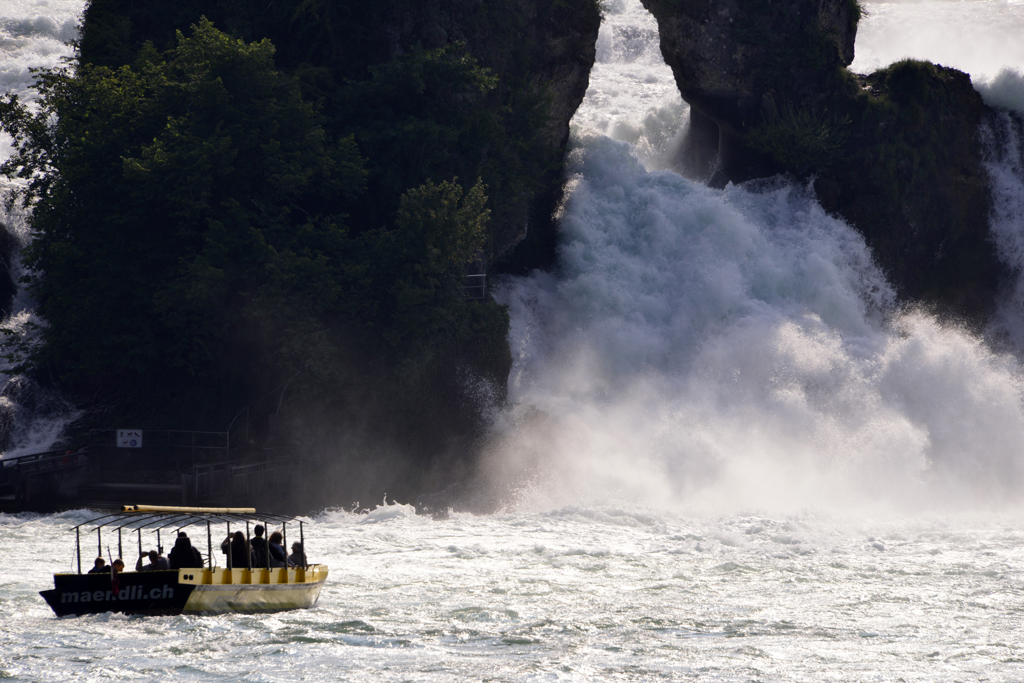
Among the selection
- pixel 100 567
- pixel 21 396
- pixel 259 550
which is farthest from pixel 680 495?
pixel 21 396

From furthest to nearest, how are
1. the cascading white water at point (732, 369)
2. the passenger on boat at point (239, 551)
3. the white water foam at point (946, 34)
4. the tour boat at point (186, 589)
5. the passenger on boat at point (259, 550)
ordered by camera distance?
the white water foam at point (946, 34) < the cascading white water at point (732, 369) < the passenger on boat at point (259, 550) < the passenger on boat at point (239, 551) < the tour boat at point (186, 589)

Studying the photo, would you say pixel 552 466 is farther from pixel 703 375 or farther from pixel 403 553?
pixel 403 553

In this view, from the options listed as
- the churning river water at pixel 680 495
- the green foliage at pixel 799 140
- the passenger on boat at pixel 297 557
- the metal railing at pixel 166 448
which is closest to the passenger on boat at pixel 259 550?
the passenger on boat at pixel 297 557

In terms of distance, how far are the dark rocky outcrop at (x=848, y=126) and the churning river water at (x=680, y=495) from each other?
154 centimetres

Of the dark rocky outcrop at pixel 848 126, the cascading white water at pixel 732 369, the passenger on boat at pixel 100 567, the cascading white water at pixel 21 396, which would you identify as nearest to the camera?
the passenger on boat at pixel 100 567

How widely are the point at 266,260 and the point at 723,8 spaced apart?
1027 inches

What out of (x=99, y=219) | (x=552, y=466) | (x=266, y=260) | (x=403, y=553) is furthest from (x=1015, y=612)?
(x=99, y=219)

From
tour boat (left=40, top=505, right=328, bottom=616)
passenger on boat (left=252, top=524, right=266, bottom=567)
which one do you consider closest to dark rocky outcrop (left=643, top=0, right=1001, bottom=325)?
passenger on boat (left=252, top=524, right=266, bottom=567)

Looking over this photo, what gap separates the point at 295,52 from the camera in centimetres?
4125

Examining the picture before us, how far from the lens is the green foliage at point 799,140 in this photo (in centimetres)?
4928

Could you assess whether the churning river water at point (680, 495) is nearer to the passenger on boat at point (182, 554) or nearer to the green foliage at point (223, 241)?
the passenger on boat at point (182, 554)

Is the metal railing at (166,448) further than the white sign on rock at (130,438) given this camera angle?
Yes

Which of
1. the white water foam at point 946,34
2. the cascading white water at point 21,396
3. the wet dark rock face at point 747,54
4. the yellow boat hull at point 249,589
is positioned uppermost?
the white water foam at point 946,34

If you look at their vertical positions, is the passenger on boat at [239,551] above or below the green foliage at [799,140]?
below
